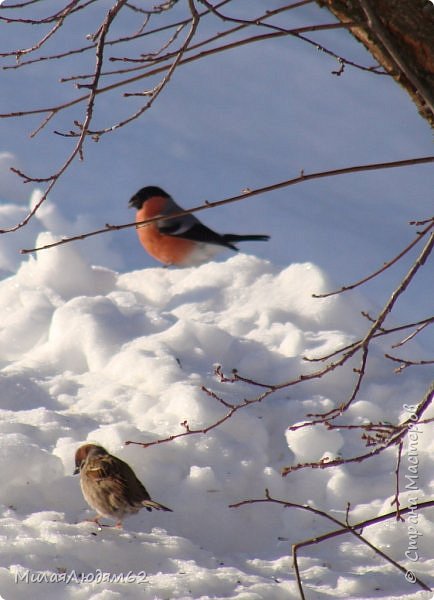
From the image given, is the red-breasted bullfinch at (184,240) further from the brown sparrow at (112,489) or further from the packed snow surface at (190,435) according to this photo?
the brown sparrow at (112,489)

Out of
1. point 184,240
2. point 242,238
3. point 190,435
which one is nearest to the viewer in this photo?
point 190,435

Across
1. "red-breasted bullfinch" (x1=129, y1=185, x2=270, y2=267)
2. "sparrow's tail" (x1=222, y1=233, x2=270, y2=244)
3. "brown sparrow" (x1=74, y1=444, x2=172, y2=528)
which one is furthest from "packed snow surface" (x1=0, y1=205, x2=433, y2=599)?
"sparrow's tail" (x1=222, y1=233, x2=270, y2=244)

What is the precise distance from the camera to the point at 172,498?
12.0 feet

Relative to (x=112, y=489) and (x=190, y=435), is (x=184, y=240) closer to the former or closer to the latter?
(x=190, y=435)

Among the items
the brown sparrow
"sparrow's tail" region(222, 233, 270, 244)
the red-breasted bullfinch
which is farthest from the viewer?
"sparrow's tail" region(222, 233, 270, 244)

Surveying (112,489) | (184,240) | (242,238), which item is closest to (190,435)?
(112,489)

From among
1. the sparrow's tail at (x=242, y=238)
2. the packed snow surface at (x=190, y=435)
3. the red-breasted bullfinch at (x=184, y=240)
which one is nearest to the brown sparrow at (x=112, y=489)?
the packed snow surface at (x=190, y=435)

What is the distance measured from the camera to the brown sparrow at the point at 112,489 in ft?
10.8

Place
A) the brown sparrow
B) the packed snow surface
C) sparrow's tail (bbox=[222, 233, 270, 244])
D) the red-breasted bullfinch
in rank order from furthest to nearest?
1. sparrow's tail (bbox=[222, 233, 270, 244])
2. the red-breasted bullfinch
3. the brown sparrow
4. the packed snow surface

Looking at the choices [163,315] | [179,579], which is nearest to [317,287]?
[163,315]

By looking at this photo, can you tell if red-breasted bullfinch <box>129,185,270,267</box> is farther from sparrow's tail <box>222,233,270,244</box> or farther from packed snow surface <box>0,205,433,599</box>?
packed snow surface <box>0,205,433,599</box>

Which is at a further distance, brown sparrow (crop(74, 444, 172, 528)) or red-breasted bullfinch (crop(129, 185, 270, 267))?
red-breasted bullfinch (crop(129, 185, 270, 267))

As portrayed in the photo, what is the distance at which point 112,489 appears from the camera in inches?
130

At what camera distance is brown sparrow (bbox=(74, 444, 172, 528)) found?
329 cm
